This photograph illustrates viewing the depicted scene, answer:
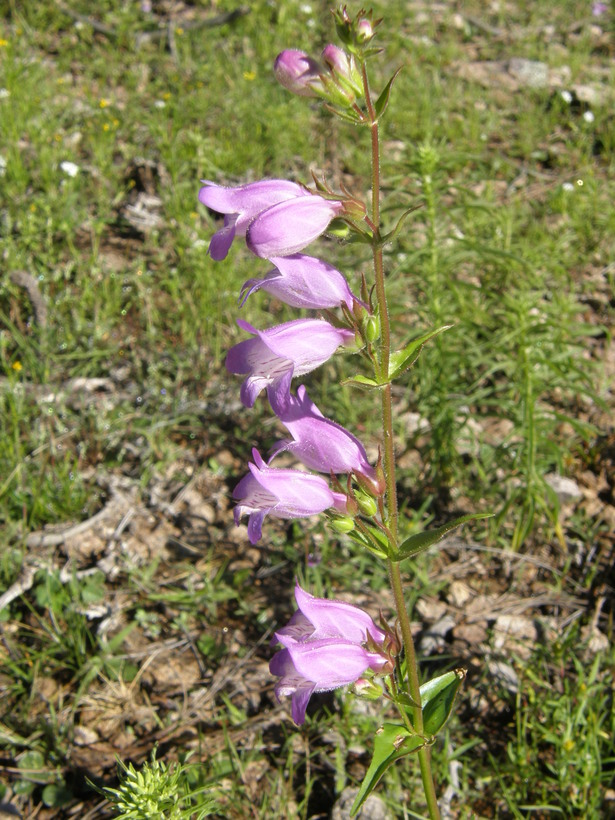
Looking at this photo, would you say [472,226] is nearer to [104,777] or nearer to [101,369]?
[101,369]

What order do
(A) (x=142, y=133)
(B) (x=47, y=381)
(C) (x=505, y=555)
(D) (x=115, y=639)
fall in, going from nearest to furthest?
(D) (x=115, y=639) < (C) (x=505, y=555) < (B) (x=47, y=381) < (A) (x=142, y=133)

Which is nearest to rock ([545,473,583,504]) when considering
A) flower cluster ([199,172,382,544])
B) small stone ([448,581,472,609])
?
small stone ([448,581,472,609])

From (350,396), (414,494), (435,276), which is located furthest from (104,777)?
(435,276)

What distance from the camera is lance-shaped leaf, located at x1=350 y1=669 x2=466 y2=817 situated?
1920 millimetres

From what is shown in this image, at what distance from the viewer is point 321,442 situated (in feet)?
6.83

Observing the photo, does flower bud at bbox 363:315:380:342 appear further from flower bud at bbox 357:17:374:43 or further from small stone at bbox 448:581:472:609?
small stone at bbox 448:581:472:609

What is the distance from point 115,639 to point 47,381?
163 centimetres

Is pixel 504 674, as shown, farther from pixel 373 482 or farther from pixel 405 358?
pixel 405 358

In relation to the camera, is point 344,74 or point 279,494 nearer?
point 344,74

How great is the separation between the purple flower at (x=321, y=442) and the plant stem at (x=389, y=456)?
95mm

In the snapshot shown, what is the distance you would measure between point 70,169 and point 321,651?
4.32 metres

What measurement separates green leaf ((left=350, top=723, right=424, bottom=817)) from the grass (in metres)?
0.55

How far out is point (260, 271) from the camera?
473cm

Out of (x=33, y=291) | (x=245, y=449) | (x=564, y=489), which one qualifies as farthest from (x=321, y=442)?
(x=33, y=291)
